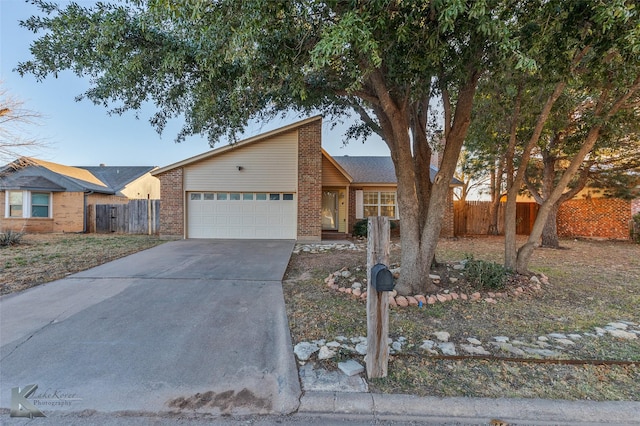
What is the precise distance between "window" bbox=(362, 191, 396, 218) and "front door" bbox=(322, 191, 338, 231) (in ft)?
4.92

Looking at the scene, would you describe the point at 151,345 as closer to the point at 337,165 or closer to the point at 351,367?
the point at 351,367

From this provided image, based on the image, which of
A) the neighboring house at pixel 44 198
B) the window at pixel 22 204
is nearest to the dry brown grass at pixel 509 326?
the neighboring house at pixel 44 198

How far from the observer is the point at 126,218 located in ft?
48.5

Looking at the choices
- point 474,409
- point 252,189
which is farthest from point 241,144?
point 474,409

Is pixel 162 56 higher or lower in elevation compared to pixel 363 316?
higher

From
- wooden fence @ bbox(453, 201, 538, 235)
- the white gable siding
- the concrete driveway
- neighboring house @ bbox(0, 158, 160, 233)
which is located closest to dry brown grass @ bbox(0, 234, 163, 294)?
the concrete driveway

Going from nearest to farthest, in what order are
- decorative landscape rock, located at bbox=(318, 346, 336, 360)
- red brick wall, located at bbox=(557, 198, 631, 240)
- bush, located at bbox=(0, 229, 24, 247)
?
1. decorative landscape rock, located at bbox=(318, 346, 336, 360)
2. bush, located at bbox=(0, 229, 24, 247)
3. red brick wall, located at bbox=(557, 198, 631, 240)

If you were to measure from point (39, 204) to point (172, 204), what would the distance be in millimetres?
9093

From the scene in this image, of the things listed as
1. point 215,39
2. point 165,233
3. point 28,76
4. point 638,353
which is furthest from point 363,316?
point 165,233

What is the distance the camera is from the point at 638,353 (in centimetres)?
303

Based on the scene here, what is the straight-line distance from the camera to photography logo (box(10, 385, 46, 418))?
222 centimetres

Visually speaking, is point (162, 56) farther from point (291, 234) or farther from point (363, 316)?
point (291, 234)

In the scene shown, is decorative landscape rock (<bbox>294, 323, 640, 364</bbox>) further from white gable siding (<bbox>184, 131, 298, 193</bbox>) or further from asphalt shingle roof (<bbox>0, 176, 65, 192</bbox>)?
asphalt shingle roof (<bbox>0, 176, 65, 192</bbox>)

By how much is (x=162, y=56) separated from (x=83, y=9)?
116cm
